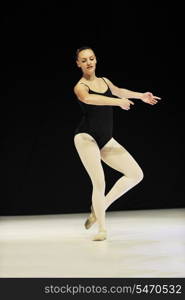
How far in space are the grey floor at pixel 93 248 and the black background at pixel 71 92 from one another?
0.45m

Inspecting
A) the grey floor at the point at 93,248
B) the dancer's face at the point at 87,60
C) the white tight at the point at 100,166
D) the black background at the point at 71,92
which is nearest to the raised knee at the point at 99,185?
the white tight at the point at 100,166

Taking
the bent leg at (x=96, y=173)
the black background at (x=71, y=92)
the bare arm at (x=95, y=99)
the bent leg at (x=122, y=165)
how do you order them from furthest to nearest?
the black background at (x=71, y=92) < the bent leg at (x=122, y=165) < the bent leg at (x=96, y=173) < the bare arm at (x=95, y=99)

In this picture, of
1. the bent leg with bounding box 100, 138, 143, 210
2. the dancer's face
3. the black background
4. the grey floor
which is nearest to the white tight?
the bent leg with bounding box 100, 138, 143, 210

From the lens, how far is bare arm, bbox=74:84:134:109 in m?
3.55

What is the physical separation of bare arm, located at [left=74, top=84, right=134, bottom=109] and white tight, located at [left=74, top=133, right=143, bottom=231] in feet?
0.86

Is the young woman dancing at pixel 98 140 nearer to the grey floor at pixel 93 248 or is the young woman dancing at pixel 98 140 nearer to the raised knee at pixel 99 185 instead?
the raised knee at pixel 99 185

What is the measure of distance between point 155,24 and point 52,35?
878 mm

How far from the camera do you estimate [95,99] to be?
370 cm

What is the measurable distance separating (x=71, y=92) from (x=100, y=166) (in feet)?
6.37

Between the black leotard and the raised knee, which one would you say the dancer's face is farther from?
the raised knee

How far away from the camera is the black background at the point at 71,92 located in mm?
5570

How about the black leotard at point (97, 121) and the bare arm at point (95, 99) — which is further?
the black leotard at point (97, 121)

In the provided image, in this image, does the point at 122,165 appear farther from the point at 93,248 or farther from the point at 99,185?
the point at 93,248

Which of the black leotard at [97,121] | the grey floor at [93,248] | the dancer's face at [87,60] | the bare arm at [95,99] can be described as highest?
the dancer's face at [87,60]
